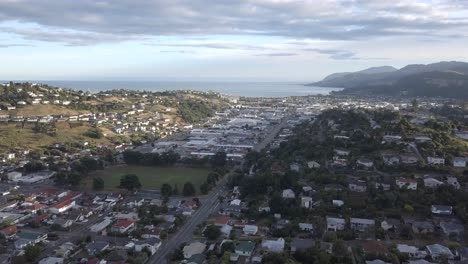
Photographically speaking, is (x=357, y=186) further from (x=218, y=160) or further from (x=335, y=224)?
(x=218, y=160)

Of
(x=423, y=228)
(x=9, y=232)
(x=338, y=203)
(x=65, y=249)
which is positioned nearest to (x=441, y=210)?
(x=423, y=228)

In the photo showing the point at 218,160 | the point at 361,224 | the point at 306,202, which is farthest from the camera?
the point at 218,160

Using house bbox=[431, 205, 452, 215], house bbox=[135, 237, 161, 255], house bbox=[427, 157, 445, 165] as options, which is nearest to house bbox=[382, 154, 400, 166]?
house bbox=[427, 157, 445, 165]

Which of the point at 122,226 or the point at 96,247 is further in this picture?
the point at 122,226

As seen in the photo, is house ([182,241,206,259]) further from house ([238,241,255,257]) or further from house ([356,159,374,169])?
house ([356,159,374,169])

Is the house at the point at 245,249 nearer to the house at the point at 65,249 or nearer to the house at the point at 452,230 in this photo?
the house at the point at 65,249

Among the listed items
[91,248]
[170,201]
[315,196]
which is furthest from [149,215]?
[315,196]

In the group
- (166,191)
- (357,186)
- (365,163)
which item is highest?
(365,163)
